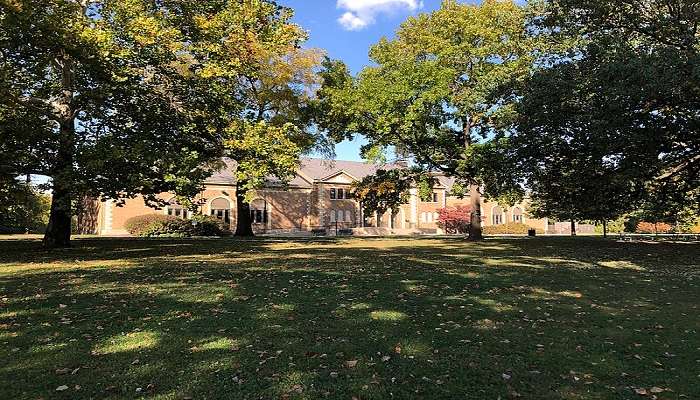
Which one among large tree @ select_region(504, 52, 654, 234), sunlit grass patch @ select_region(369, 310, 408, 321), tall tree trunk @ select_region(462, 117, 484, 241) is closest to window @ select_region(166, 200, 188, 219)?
tall tree trunk @ select_region(462, 117, 484, 241)

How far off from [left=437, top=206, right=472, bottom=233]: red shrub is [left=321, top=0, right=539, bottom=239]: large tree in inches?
1094

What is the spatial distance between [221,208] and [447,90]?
32.2 metres

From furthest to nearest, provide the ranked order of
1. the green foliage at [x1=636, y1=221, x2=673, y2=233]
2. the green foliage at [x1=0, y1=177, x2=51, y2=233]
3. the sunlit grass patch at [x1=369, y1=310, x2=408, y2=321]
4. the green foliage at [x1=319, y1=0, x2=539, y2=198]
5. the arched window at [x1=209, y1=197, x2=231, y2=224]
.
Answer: the green foliage at [x1=636, y1=221, x2=673, y2=233], the arched window at [x1=209, y1=197, x2=231, y2=224], the green foliage at [x1=0, y1=177, x2=51, y2=233], the green foliage at [x1=319, y1=0, x2=539, y2=198], the sunlit grass patch at [x1=369, y1=310, x2=408, y2=321]

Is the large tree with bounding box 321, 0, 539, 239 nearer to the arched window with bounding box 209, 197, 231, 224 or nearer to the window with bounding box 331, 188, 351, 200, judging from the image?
the arched window with bounding box 209, 197, 231, 224

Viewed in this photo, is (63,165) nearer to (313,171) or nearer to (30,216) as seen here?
(30,216)

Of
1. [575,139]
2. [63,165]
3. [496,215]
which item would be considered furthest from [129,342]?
[496,215]

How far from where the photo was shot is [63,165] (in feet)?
59.4

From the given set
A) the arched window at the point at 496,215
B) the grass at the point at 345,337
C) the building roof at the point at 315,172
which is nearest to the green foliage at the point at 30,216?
the building roof at the point at 315,172

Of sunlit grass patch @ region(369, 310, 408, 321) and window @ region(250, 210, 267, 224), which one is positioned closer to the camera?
sunlit grass patch @ region(369, 310, 408, 321)

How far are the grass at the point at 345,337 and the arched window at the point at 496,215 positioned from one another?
60.1 m

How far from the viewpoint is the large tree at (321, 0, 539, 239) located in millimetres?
28891

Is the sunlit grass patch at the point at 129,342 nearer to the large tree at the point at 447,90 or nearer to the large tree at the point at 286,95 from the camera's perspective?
the large tree at the point at 286,95

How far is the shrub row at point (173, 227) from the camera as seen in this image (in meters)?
39.7

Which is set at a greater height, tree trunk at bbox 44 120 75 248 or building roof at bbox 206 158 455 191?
building roof at bbox 206 158 455 191
